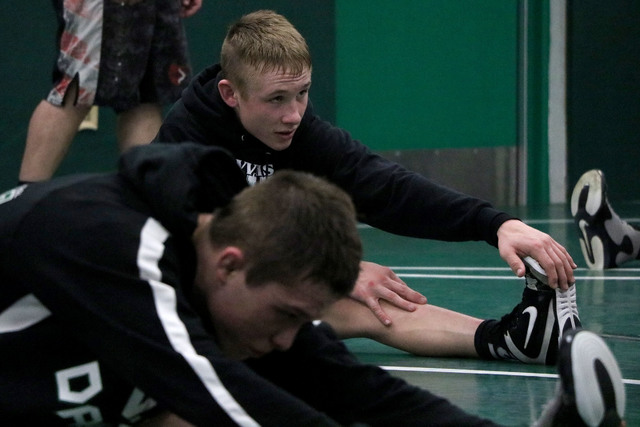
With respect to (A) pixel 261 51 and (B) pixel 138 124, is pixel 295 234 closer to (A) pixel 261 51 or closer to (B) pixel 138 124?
(A) pixel 261 51

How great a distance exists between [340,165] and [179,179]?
Answer: 1138mm

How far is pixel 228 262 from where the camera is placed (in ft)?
4.65

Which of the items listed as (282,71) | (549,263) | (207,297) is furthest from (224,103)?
(207,297)

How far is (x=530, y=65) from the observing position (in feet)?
20.0

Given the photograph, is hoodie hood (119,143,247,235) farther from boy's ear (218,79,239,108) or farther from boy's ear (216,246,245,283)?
boy's ear (218,79,239,108)

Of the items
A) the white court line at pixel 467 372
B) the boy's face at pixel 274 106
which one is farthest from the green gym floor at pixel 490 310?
the boy's face at pixel 274 106

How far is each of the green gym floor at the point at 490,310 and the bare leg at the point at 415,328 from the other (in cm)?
3

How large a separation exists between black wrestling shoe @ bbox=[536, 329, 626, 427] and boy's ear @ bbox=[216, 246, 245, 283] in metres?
0.51

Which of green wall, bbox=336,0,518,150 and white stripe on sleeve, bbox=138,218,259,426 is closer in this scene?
white stripe on sleeve, bbox=138,218,259,426

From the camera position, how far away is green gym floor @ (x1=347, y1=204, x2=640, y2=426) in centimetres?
198

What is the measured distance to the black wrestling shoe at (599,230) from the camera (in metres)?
3.55

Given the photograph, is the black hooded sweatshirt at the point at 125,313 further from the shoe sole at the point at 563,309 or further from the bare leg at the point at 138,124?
the bare leg at the point at 138,124

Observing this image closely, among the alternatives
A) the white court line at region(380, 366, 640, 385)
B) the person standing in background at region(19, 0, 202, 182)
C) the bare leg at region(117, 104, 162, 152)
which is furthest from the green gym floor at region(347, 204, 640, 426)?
the person standing in background at region(19, 0, 202, 182)

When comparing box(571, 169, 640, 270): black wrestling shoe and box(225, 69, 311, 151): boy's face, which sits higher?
box(225, 69, 311, 151): boy's face
